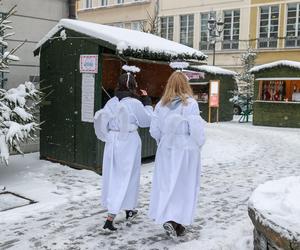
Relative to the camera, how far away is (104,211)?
6137 millimetres

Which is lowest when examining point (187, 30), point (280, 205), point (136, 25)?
point (280, 205)

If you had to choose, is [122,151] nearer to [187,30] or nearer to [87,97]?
[87,97]

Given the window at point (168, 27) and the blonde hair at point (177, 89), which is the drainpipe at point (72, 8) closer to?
the blonde hair at point (177, 89)

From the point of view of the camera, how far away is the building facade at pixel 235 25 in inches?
1302

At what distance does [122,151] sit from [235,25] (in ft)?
106

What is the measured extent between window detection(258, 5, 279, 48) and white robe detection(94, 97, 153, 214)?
3040cm

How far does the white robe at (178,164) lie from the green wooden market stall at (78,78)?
2.96 metres

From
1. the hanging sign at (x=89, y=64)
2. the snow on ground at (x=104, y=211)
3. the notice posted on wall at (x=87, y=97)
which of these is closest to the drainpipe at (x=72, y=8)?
the hanging sign at (x=89, y=64)

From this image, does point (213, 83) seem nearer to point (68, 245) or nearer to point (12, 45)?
point (12, 45)

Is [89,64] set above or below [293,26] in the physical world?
below

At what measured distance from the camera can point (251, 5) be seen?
34719 mm

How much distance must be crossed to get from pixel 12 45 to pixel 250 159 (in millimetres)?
5936

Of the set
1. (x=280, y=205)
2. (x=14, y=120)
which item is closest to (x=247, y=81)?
(x=14, y=120)

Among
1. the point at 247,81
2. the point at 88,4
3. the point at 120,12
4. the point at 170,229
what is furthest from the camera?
the point at 88,4
